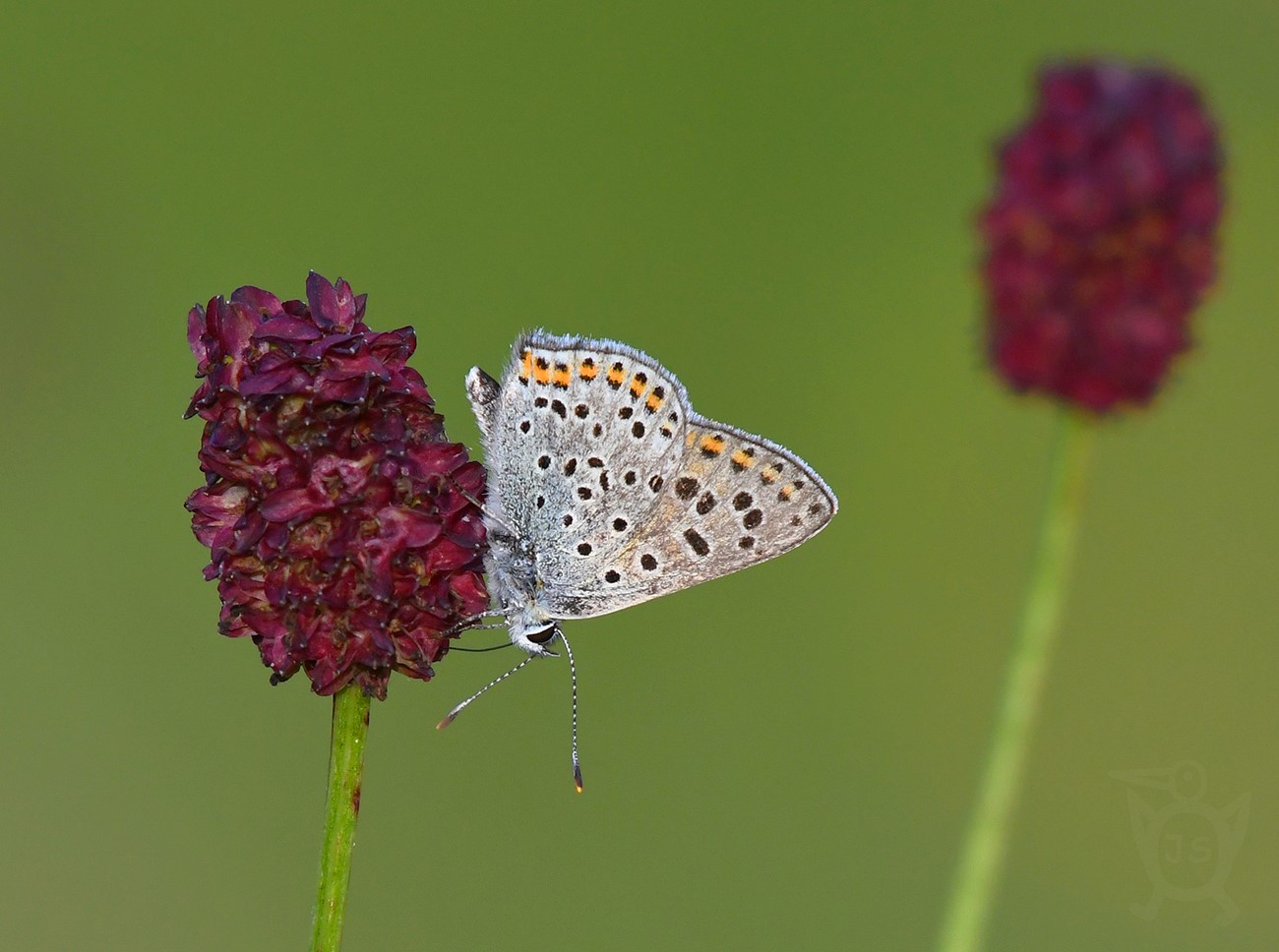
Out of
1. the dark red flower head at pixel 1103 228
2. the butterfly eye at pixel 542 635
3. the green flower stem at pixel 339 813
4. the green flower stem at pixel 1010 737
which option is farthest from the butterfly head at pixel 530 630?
the green flower stem at pixel 1010 737

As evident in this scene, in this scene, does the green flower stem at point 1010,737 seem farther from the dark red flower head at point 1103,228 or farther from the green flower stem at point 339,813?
the green flower stem at point 339,813

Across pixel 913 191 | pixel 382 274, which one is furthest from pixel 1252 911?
pixel 382 274

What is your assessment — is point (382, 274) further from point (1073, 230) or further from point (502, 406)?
point (1073, 230)

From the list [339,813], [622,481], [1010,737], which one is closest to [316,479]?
[339,813]

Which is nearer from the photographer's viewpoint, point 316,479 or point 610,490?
point 316,479

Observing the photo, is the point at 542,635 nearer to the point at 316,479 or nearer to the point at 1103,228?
the point at 316,479

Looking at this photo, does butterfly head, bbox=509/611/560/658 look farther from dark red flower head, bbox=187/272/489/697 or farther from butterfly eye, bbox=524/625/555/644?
dark red flower head, bbox=187/272/489/697

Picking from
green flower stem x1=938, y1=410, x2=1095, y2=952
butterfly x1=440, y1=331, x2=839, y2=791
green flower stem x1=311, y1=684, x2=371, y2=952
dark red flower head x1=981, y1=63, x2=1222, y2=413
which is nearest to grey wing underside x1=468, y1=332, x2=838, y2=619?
butterfly x1=440, y1=331, x2=839, y2=791
